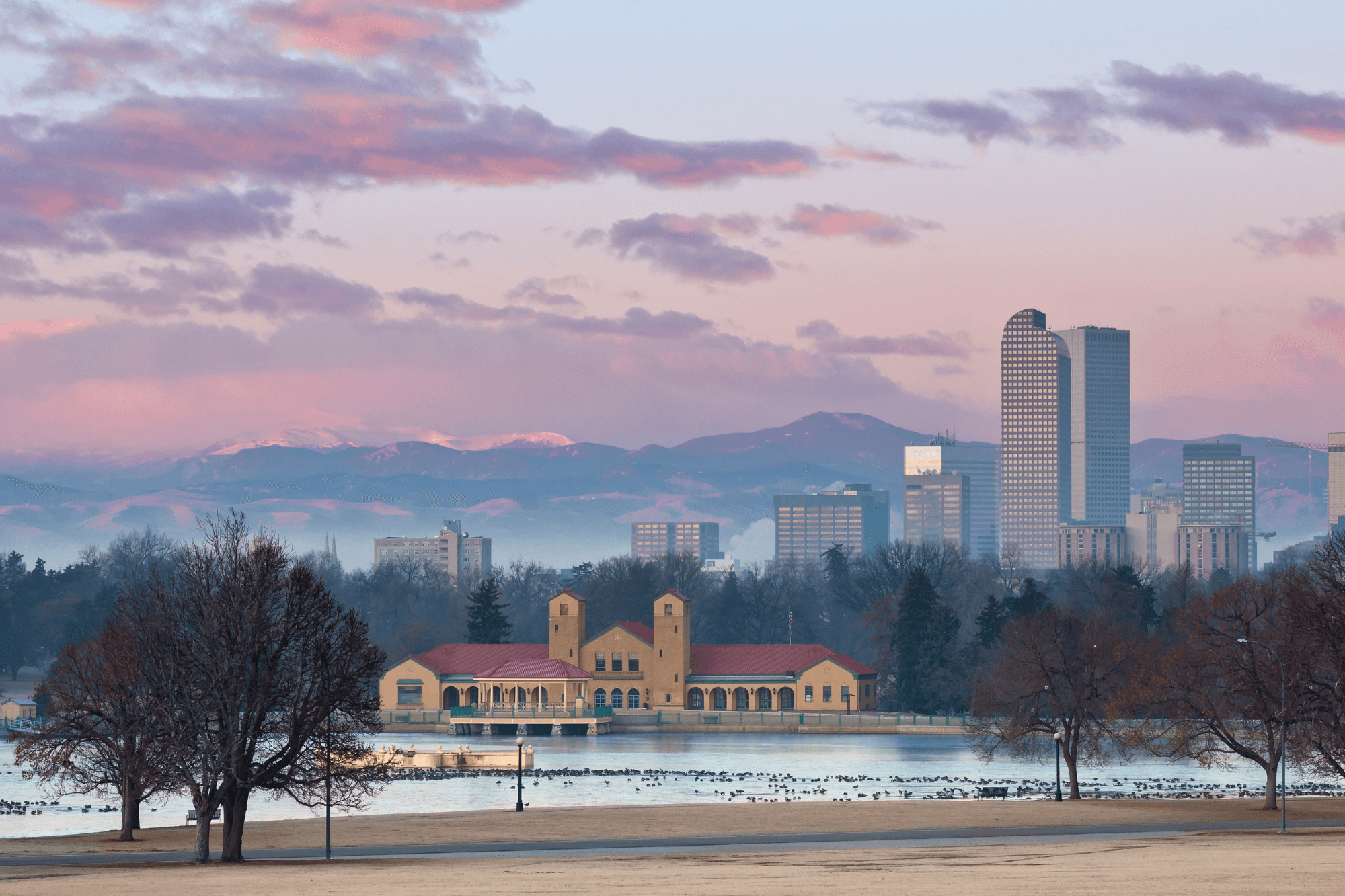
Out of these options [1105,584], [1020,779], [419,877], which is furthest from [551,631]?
[419,877]

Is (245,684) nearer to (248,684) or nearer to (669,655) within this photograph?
(248,684)

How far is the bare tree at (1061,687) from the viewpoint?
84.9 m

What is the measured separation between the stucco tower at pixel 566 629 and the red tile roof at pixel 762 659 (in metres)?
11.0

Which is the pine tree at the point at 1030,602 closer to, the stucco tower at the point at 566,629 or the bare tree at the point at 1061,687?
the stucco tower at the point at 566,629

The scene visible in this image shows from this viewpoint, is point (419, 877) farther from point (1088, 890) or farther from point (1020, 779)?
point (1020, 779)

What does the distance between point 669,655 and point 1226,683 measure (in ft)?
302

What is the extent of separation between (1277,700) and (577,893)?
4130cm

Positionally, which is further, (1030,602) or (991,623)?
(991,623)

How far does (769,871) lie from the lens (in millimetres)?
46844

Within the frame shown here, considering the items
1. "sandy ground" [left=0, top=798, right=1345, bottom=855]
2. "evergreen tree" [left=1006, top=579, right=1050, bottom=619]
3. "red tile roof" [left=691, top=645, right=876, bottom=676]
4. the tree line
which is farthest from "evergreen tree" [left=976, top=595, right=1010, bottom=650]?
the tree line

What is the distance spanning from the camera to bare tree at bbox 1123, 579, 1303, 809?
240 ft

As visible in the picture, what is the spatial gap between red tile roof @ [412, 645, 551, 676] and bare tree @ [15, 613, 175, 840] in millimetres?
88782

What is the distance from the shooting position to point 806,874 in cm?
4581

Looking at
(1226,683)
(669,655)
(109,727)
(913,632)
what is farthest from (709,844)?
(669,655)
